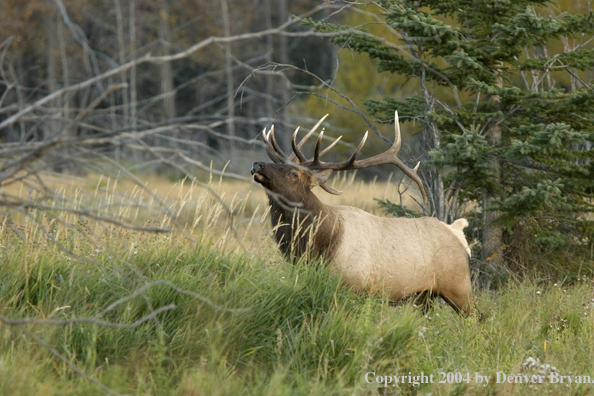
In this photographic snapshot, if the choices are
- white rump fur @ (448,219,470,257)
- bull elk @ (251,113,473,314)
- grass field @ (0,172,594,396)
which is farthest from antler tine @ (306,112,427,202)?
grass field @ (0,172,594,396)

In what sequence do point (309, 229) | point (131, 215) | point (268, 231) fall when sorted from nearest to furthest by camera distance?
point (309, 229) < point (131, 215) < point (268, 231)

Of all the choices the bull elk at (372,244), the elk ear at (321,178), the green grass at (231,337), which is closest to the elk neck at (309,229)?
the bull elk at (372,244)

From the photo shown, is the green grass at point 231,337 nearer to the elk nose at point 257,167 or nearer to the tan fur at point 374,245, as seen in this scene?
the tan fur at point 374,245

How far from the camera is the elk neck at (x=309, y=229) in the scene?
17.8 feet

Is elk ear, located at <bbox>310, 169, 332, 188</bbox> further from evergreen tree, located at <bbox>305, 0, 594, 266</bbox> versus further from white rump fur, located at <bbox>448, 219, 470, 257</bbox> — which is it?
white rump fur, located at <bbox>448, 219, 470, 257</bbox>

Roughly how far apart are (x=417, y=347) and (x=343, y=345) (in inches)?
22.1

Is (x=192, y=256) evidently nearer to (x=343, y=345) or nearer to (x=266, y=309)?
(x=266, y=309)

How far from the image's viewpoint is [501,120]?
6.78 metres

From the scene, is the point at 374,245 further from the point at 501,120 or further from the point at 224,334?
the point at 501,120

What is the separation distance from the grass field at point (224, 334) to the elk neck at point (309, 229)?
2.49 ft

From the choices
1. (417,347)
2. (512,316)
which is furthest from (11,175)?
(512,316)

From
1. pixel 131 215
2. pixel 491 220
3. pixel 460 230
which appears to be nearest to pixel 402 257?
pixel 460 230

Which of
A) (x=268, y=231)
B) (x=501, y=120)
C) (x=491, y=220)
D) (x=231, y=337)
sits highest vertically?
(x=501, y=120)

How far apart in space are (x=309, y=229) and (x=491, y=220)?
8.25 feet
